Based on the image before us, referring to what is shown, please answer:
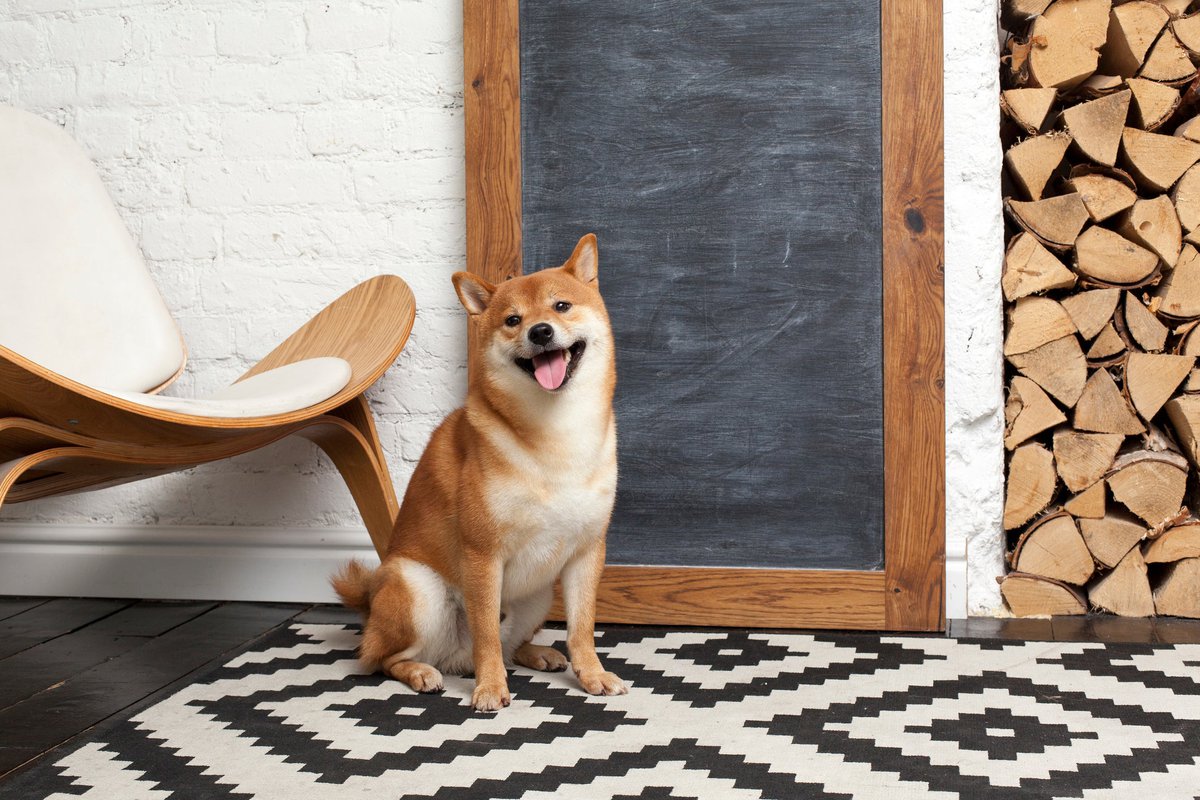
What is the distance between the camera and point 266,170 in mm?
A: 2711

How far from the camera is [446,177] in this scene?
2.62 meters

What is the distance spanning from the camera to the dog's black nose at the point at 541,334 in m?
1.87

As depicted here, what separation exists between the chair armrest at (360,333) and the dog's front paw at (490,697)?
658 mm

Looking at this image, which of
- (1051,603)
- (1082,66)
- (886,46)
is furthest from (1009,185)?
(1051,603)

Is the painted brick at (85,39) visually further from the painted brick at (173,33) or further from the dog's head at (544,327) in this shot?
the dog's head at (544,327)

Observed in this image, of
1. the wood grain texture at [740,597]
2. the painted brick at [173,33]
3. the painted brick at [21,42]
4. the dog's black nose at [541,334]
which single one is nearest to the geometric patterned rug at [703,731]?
the wood grain texture at [740,597]

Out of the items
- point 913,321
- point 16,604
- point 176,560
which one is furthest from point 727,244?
point 16,604

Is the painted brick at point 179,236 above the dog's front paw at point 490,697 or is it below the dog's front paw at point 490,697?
above

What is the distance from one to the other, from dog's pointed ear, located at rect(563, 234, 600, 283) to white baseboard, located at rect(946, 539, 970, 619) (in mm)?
1029

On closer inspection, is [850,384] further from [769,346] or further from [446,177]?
[446,177]

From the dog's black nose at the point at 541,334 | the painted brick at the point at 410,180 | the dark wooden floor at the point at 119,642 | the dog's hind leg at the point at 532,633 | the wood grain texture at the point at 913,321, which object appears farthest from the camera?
the painted brick at the point at 410,180

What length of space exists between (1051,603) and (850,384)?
2.15ft

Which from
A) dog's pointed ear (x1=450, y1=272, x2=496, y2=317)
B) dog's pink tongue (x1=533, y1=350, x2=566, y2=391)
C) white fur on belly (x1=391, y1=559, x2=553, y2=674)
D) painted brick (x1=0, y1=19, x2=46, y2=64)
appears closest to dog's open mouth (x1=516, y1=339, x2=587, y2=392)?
dog's pink tongue (x1=533, y1=350, x2=566, y2=391)

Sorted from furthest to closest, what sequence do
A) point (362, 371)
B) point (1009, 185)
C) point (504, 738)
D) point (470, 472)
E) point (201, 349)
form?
point (201, 349), point (1009, 185), point (362, 371), point (470, 472), point (504, 738)
